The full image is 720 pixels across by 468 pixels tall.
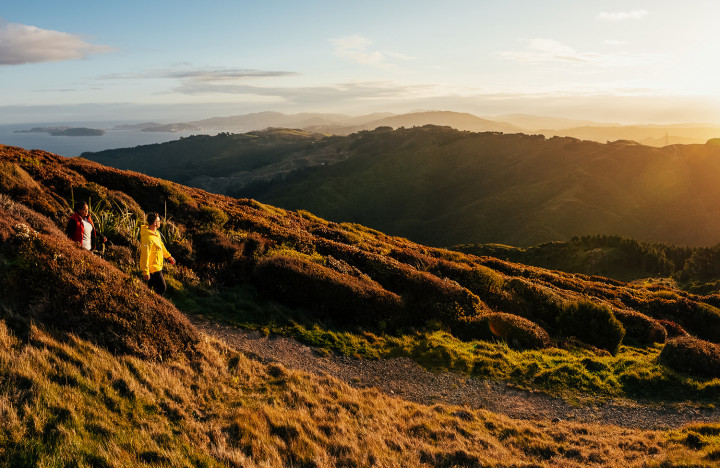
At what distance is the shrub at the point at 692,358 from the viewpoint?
13695 mm

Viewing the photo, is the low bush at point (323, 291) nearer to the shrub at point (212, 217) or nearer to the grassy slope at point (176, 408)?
the grassy slope at point (176, 408)

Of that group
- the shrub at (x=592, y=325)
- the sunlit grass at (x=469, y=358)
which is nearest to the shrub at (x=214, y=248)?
the sunlit grass at (x=469, y=358)

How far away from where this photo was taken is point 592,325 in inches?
673

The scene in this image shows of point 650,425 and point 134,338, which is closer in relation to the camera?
point 134,338

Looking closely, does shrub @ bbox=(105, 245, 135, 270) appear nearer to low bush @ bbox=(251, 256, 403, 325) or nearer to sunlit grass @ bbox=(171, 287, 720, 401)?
sunlit grass @ bbox=(171, 287, 720, 401)

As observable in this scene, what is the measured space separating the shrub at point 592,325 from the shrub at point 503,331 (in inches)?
91.1

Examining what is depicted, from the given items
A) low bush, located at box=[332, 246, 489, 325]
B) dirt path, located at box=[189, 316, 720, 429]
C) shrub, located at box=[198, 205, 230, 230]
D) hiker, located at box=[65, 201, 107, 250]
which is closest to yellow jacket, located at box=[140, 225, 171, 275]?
hiker, located at box=[65, 201, 107, 250]

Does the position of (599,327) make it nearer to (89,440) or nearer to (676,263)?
(89,440)

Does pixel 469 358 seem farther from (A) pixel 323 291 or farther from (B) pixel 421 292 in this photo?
(A) pixel 323 291

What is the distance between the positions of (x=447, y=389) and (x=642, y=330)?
14.5 meters

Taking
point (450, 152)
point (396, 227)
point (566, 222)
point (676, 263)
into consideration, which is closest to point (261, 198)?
point (396, 227)

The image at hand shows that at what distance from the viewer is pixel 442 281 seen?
56.9 feet

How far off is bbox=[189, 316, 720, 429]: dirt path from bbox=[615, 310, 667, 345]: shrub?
8590mm

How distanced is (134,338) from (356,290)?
7.89 m
